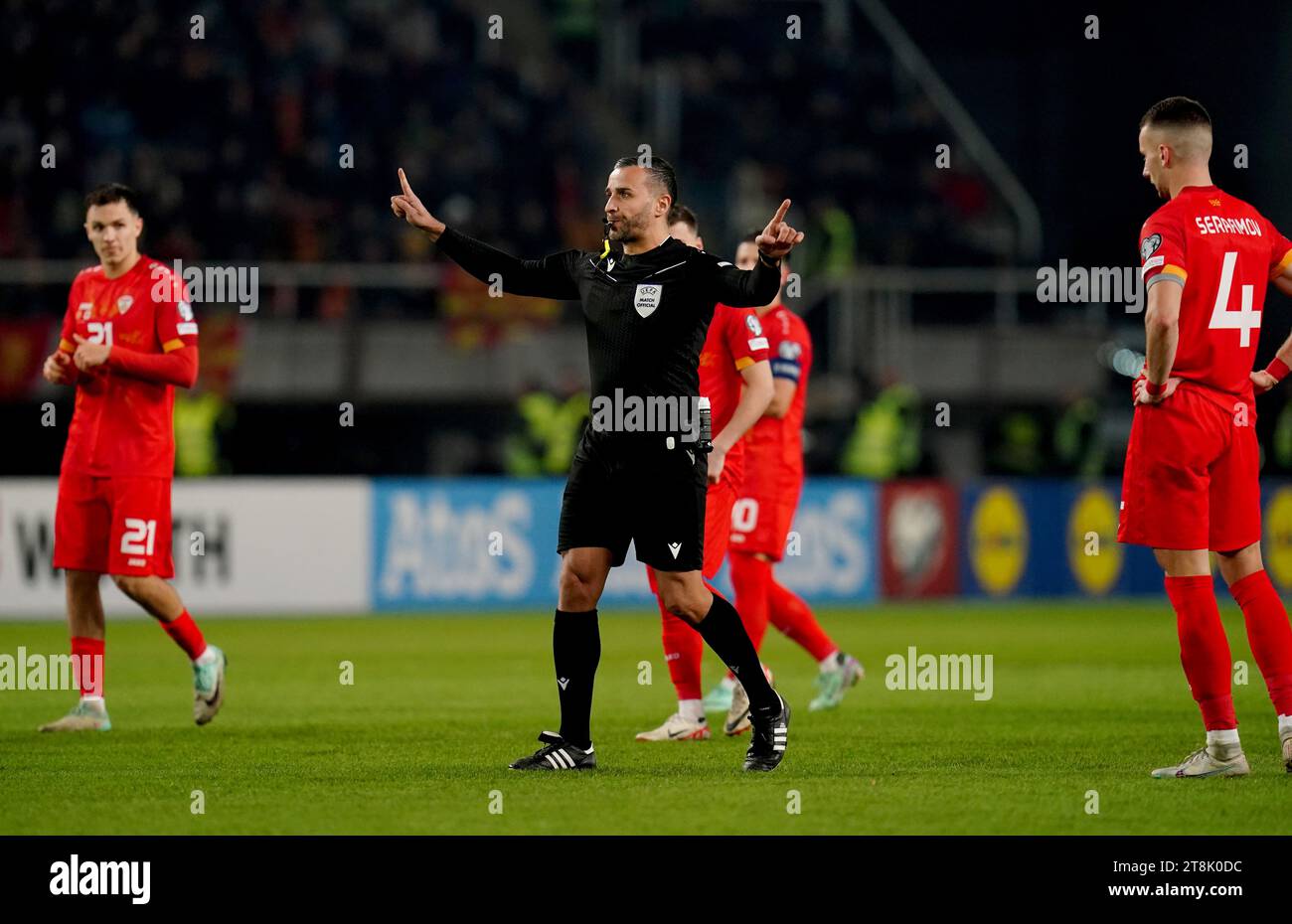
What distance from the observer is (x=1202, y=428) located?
289 inches

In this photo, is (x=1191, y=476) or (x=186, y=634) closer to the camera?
(x=1191, y=476)

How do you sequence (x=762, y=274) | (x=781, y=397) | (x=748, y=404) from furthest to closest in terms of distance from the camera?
1. (x=781, y=397)
2. (x=748, y=404)
3. (x=762, y=274)

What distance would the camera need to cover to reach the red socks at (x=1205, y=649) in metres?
7.36

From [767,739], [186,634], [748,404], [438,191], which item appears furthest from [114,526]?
[438,191]

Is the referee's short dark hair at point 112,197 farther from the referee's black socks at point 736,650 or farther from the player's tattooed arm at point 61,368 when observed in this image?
the referee's black socks at point 736,650

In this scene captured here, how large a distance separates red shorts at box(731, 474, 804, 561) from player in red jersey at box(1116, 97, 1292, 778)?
8.02 feet

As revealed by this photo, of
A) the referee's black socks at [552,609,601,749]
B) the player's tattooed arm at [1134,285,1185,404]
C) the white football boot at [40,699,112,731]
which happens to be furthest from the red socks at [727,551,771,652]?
the white football boot at [40,699,112,731]

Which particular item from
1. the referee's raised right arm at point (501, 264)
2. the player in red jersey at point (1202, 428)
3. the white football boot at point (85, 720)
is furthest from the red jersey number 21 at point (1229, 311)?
the white football boot at point (85, 720)

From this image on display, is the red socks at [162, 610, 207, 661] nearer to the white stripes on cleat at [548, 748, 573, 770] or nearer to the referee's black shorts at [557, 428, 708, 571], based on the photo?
the white stripes on cleat at [548, 748, 573, 770]

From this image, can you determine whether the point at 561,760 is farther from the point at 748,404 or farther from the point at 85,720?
the point at 85,720

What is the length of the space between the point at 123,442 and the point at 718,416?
2.71m

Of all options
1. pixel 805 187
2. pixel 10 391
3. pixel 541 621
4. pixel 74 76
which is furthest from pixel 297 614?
pixel 805 187

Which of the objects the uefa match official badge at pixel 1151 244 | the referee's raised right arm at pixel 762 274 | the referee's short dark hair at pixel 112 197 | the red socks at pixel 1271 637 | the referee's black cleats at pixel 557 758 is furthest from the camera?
the referee's short dark hair at pixel 112 197

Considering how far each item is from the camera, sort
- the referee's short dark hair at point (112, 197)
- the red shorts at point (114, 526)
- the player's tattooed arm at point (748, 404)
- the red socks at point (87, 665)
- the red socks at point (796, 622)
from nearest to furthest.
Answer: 1. the player's tattooed arm at point (748, 404)
2. the red shorts at point (114, 526)
3. the referee's short dark hair at point (112, 197)
4. the red socks at point (87, 665)
5. the red socks at point (796, 622)
